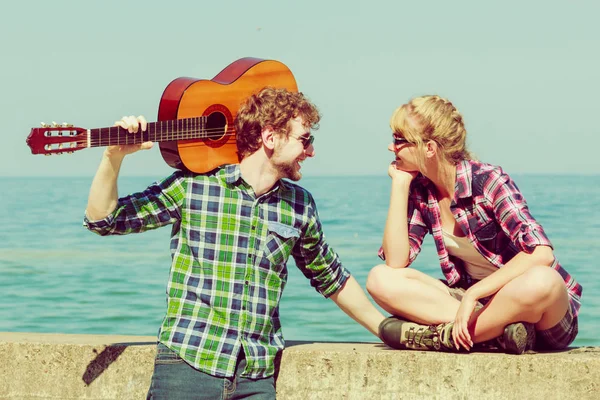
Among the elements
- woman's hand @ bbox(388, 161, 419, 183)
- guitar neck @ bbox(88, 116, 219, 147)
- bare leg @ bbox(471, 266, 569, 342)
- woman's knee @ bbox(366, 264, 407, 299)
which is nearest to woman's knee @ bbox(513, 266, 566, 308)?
bare leg @ bbox(471, 266, 569, 342)

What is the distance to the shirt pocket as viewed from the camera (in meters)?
3.85

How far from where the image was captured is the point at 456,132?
13.5 ft

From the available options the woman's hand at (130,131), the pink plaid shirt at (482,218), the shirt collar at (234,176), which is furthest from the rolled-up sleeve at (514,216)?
the woman's hand at (130,131)

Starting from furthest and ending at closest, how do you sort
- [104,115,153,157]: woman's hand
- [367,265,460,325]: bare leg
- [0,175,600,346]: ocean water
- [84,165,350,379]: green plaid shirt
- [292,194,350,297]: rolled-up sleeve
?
[0,175,600,346]: ocean water, [367,265,460,325]: bare leg, [292,194,350,297]: rolled-up sleeve, [84,165,350,379]: green plaid shirt, [104,115,153,157]: woman's hand

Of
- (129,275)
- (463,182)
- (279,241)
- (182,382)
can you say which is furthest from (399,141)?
(129,275)

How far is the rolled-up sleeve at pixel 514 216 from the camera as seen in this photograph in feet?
12.7

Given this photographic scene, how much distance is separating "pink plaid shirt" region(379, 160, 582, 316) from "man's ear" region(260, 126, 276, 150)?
0.81 m

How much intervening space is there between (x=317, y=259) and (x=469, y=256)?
2.33ft

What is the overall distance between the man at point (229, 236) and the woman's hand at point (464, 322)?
0.70m

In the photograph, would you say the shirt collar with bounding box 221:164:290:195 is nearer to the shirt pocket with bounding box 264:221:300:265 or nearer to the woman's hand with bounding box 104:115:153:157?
the shirt pocket with bounding box 264:221:300:265

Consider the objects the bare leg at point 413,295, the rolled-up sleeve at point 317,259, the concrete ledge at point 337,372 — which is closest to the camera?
the concrete ledge at point 337,372

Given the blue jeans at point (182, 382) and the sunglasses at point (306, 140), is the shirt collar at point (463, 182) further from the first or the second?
the blue jeans at point (182, 382)

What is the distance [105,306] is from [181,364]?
33.7ft

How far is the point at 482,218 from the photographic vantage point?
13.4 feet
